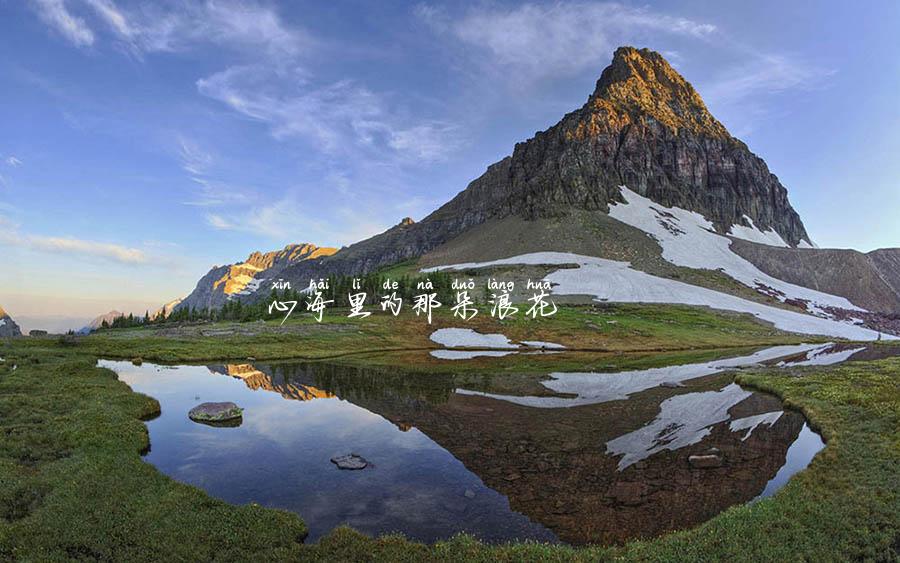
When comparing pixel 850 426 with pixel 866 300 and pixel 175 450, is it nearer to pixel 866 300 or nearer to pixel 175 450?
pixel 175 450

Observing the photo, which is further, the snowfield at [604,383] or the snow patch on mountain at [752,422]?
the snowfield at [604,383]

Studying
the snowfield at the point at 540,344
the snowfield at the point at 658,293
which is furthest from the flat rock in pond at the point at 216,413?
the snowfield at the point at 658,293

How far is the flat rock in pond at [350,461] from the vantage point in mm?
23141

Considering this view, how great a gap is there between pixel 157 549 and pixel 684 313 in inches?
5509

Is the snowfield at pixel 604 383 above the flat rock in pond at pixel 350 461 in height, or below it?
below

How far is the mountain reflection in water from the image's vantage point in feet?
58.4

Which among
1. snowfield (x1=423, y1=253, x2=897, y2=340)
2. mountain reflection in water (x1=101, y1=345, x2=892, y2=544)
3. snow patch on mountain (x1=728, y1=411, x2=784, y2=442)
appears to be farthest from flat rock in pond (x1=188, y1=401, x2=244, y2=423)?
snowfield (x1=423, y1=253, x2=897, y2=340)

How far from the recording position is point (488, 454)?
83.7ft

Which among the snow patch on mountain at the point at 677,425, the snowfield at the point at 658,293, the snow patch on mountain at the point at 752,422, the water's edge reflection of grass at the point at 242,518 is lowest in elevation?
the snow patch on mountain at the point at 752,422

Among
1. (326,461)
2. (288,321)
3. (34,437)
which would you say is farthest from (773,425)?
(288,321)

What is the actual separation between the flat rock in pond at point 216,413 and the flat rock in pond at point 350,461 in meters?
13.4

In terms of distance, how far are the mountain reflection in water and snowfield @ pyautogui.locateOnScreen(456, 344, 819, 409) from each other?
533 mm

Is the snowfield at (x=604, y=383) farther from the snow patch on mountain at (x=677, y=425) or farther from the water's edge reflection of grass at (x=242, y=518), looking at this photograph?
the water's edge reflection of grass at (x=242, y=518)

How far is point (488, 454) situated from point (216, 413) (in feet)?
68.8
